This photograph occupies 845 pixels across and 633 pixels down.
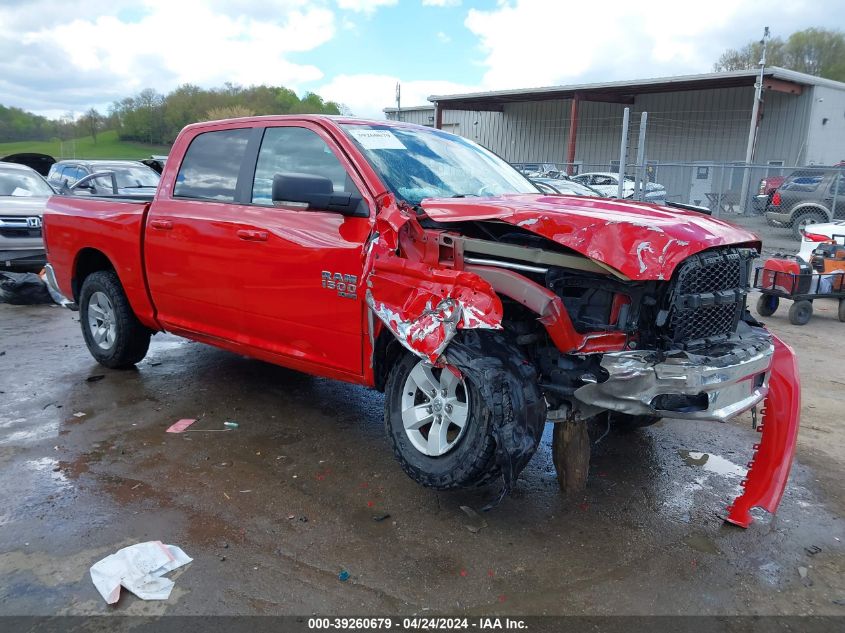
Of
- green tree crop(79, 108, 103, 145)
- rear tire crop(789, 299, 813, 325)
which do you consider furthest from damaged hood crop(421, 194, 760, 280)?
green tree crop(79, 108, 103, 145)

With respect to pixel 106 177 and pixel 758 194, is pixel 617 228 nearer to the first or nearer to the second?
pixel 106 177

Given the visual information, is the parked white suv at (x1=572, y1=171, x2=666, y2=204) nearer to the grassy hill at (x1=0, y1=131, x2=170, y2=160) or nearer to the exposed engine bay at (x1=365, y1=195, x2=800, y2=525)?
the exposed engine bay at (x1=365, y1=195, x2=800, y2=525)

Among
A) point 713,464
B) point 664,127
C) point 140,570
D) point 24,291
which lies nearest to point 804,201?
point 713,464

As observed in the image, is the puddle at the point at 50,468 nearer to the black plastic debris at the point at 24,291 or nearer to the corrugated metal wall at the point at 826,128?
the black plastic debris at the point at 24,291

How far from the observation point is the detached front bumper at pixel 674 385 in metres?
2.94

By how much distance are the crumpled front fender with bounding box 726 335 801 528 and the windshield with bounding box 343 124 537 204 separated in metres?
1.92

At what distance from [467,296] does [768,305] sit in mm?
6909

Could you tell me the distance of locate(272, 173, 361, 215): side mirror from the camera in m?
3.48

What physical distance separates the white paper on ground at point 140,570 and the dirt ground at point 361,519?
4 centimetres

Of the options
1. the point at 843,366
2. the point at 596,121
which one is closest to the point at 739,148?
the point at 596,121

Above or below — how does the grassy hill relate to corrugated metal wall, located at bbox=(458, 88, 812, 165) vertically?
below

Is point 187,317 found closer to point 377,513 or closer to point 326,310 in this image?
point 326,310

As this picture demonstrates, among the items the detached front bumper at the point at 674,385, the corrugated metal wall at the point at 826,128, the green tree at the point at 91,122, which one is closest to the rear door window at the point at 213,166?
the detached front bumper at the point at 674,385

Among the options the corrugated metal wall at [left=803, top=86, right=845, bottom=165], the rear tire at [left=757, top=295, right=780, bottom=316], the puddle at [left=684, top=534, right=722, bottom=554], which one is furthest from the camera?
the corrugated metal wall at [left=803, top=86, right=845, bottom=165]
